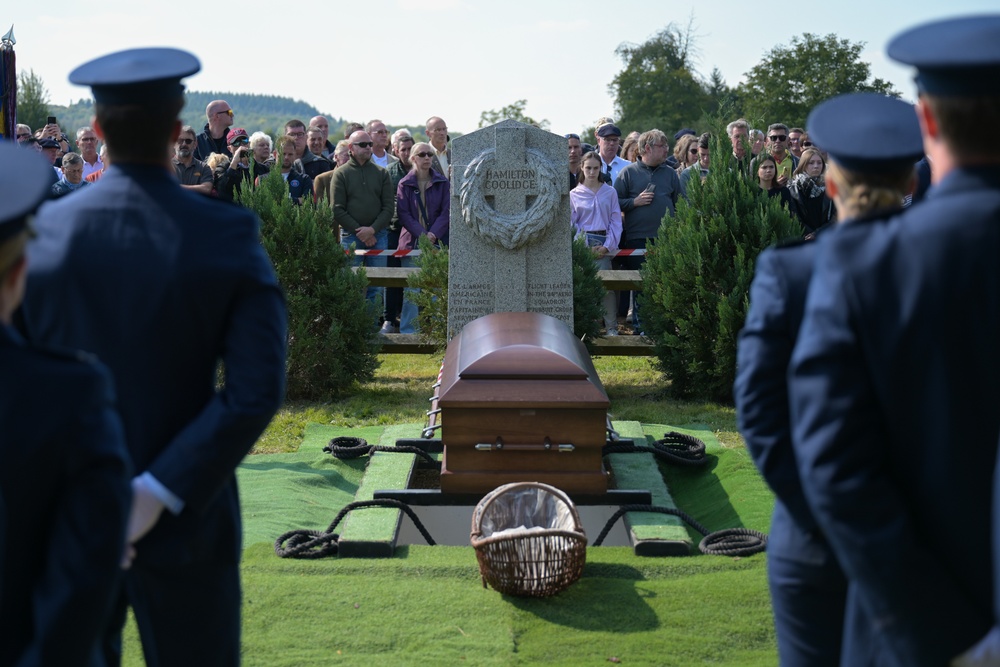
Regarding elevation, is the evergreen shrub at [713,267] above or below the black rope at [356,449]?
above

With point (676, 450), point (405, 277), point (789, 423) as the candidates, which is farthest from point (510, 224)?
point (789, 423)

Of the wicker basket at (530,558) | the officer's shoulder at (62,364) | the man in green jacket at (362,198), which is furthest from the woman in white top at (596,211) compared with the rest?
the officer's shoulder at (62,364)

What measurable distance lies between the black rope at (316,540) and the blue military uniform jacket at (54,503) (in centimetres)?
362

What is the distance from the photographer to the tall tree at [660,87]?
66625 mm

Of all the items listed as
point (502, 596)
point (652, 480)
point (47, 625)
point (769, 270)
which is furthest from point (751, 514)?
point (47, 625)

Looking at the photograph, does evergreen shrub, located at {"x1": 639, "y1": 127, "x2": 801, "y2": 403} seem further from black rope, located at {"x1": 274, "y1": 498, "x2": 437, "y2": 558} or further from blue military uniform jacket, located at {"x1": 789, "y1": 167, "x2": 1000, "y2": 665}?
blue military uniform jacket, located at {"x1": 789, "y1": 167, "x2": 1000, "y2": 665}

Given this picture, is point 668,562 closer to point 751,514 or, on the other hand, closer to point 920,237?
point 751,514

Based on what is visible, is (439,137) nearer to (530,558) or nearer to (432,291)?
(432,291)

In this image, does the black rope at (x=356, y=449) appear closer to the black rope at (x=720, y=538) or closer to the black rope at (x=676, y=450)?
the black rope at (x=676, y=450)

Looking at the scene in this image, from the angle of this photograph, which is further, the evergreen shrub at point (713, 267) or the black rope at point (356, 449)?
the evergreen shrub at point (713, 267)

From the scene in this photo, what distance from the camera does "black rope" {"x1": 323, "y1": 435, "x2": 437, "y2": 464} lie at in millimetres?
7137

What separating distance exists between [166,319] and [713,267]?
23.1ft

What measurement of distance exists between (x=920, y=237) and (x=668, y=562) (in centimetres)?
361

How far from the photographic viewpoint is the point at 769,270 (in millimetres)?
2688
